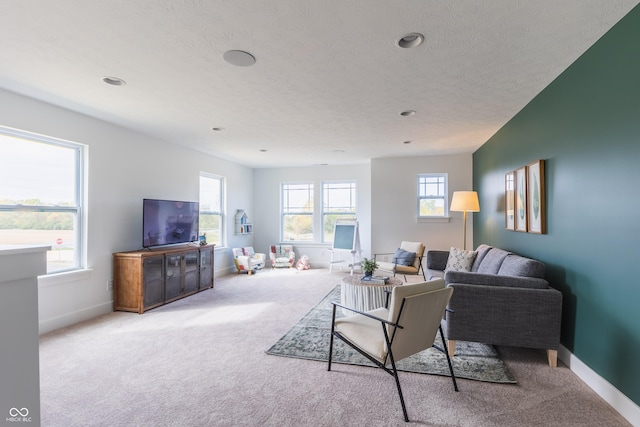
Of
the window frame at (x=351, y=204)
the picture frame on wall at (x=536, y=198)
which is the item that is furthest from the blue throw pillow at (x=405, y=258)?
the picture frame on wall at (x=536, y=198)

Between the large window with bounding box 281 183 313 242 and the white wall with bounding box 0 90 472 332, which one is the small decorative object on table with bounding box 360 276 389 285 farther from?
the large window with bounding box 281 183 313 242

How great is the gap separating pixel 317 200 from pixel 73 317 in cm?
519

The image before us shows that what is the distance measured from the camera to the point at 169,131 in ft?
14.8

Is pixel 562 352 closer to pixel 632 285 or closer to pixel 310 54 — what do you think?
pixel 632 285

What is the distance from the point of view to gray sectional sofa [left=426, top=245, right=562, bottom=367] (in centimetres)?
254

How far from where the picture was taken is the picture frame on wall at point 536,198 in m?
Answer: 3.05

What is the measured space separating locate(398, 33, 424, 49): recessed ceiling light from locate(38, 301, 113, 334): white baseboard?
422 cm

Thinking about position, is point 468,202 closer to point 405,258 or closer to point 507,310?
Answer: point 405,258

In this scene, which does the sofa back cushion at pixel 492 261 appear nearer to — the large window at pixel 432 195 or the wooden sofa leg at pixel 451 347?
the wooden sofa leg at pixel 451 347

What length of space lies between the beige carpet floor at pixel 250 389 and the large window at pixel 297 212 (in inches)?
178

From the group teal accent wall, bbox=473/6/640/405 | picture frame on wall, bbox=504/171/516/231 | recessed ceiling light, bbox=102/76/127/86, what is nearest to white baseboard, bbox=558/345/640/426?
teal accent wall, bbox=473/6/640/405

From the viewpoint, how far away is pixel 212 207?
21.4 ft
